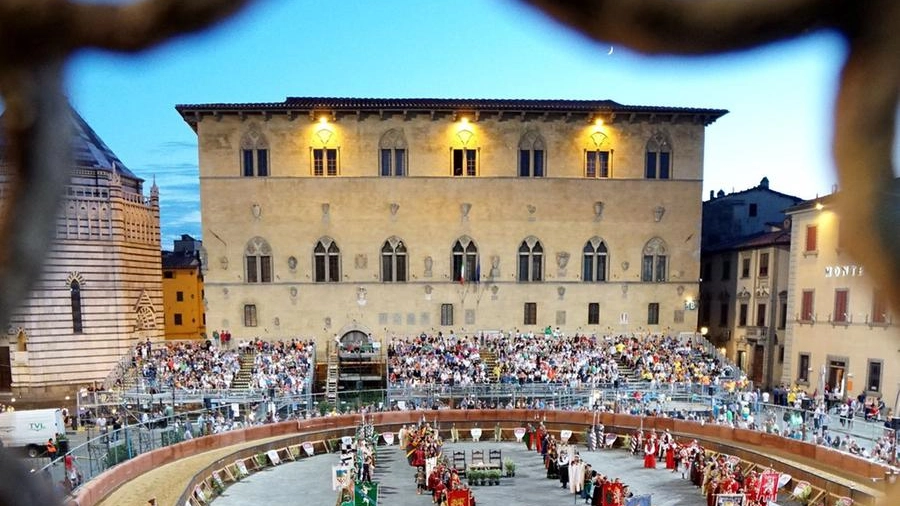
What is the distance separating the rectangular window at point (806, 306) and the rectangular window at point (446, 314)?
2256cm

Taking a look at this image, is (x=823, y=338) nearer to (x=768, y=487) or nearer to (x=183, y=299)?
(x=768, y=487)

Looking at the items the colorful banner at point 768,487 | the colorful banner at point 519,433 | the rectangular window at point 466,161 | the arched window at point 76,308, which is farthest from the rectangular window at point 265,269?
the colorful banner at point 768,487

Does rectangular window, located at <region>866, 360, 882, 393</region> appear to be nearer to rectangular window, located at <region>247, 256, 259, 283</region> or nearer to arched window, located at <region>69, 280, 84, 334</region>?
rectangular window, located at <region>247, 256, 259, 283</region>

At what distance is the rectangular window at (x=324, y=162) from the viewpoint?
134 ft

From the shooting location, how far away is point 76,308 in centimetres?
3834

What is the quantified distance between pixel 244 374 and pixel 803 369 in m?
34.6

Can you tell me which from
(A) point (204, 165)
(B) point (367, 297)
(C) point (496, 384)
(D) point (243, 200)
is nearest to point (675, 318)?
(C) point (496, 384)

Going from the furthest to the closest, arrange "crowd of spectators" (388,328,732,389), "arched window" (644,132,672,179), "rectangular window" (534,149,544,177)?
"arched window" (644,132,672,179) < "rectangular window" (534,149,544,177) < "crowd of spectators" (388,328,732,389)

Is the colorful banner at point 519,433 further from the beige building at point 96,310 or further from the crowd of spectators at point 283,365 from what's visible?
the beige building at point 96,310

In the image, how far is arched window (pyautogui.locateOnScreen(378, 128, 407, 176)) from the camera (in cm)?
4106

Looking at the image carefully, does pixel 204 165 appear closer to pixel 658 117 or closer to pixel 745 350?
pixel 658 117

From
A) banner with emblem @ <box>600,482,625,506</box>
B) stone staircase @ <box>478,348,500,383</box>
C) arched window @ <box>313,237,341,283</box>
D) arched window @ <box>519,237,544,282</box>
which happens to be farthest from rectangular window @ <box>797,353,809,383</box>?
arched window @ <box>313,237,341,283</box>

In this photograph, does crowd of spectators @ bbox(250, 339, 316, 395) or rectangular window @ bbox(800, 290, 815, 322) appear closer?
crowd of spectators @ bbox(250, 339, 316, 395)

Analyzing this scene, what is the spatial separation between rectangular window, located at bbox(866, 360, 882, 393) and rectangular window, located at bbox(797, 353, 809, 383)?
4917 millimetres
